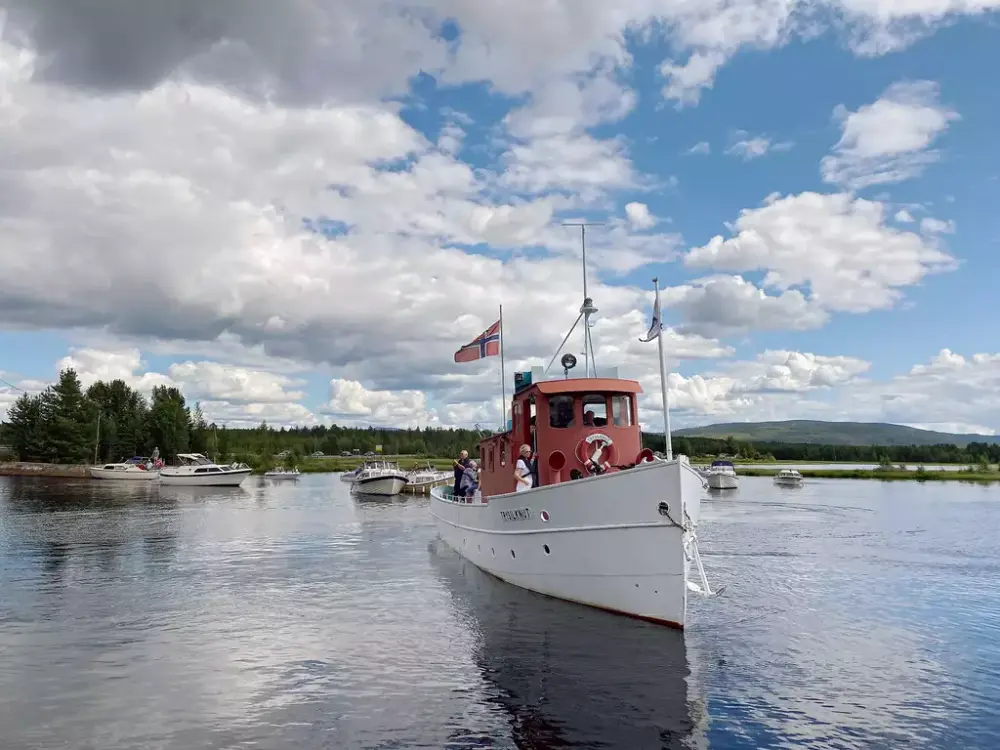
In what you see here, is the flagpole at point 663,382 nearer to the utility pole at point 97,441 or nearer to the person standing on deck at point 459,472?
the person standing on deck at point 459,472

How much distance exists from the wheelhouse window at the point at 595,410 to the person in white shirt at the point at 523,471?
1.96 meters

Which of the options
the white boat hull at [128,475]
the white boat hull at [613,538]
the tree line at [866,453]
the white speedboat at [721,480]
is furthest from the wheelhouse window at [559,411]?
the tree line at [866,453]

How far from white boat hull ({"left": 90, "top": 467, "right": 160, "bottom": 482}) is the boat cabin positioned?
8555cm

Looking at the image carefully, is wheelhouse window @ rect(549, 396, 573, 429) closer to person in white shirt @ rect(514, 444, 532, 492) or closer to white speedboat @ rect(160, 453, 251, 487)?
person in white shirt @ rect(514, 444, 532, 492)

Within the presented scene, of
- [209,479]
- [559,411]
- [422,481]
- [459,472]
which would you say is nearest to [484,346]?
[459,472]

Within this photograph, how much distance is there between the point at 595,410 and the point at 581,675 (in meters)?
8.45

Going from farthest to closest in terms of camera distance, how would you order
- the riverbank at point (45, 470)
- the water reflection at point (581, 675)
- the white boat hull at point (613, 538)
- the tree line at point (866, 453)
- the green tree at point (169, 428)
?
the tree line at point (866, 453) < the green tree at point (169, 428) < the riverbank at point (45, 470) < the white boat hull at point (613, 538) < the water reflection at point (581, 675)

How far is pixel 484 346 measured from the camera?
1040 inches

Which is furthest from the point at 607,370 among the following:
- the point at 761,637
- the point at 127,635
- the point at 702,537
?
the point at 702,537

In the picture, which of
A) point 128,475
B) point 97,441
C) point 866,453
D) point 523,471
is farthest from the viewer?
point 866,453

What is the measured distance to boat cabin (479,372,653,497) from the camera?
63.0ft

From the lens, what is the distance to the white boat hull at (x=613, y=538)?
14.5 m

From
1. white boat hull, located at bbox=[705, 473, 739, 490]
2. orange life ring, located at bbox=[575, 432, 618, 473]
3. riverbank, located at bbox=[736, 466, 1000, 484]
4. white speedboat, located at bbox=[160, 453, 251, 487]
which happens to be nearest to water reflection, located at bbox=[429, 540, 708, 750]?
orange life ring, located at bbox=[575, 432, 618, 473]

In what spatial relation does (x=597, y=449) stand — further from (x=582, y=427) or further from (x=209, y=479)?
(x=209, y=479)
